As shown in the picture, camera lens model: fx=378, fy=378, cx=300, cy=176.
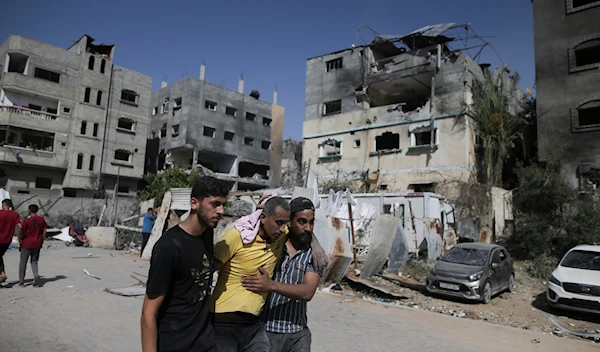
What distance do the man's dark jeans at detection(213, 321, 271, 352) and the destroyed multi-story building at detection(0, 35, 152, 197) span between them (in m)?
31.9

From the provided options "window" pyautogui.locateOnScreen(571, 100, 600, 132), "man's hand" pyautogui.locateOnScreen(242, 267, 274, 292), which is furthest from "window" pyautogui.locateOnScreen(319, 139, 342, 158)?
"man's hand" pyautogui.locateOnScreen(242, 267, 274, 292)

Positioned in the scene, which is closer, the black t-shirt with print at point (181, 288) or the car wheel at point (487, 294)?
the black t-shirt with print at point (181, 288)

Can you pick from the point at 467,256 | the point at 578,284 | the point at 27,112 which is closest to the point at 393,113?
the point at 467,256

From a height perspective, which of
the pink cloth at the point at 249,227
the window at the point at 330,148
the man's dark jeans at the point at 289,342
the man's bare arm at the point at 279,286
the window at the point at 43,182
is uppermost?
the window at the point at 330,148

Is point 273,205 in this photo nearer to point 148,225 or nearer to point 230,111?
point 148,225

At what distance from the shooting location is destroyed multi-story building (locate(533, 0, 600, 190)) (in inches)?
760

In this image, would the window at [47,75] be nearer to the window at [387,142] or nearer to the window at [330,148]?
the window at [330,148]

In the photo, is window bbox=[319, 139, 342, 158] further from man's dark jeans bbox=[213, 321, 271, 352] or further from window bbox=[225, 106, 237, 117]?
man's dark jeans bbox=[213, 321, 271, 352]

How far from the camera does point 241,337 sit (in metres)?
2.53

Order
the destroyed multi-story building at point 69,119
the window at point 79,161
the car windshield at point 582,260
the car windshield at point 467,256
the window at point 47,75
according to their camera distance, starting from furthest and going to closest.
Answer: the window at point 79,161 → the window at point 47,75 → the destroyed multi-story building at point 69,119 → the car windshield at point 467,256 → the car windshield at point 582,260

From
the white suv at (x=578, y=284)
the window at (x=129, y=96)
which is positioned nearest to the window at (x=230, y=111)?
the window at (x=129, y=96)

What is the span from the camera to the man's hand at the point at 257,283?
8.05 ft

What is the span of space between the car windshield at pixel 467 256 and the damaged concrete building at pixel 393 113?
41.4 feet

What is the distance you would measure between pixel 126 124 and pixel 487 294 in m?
33.5
